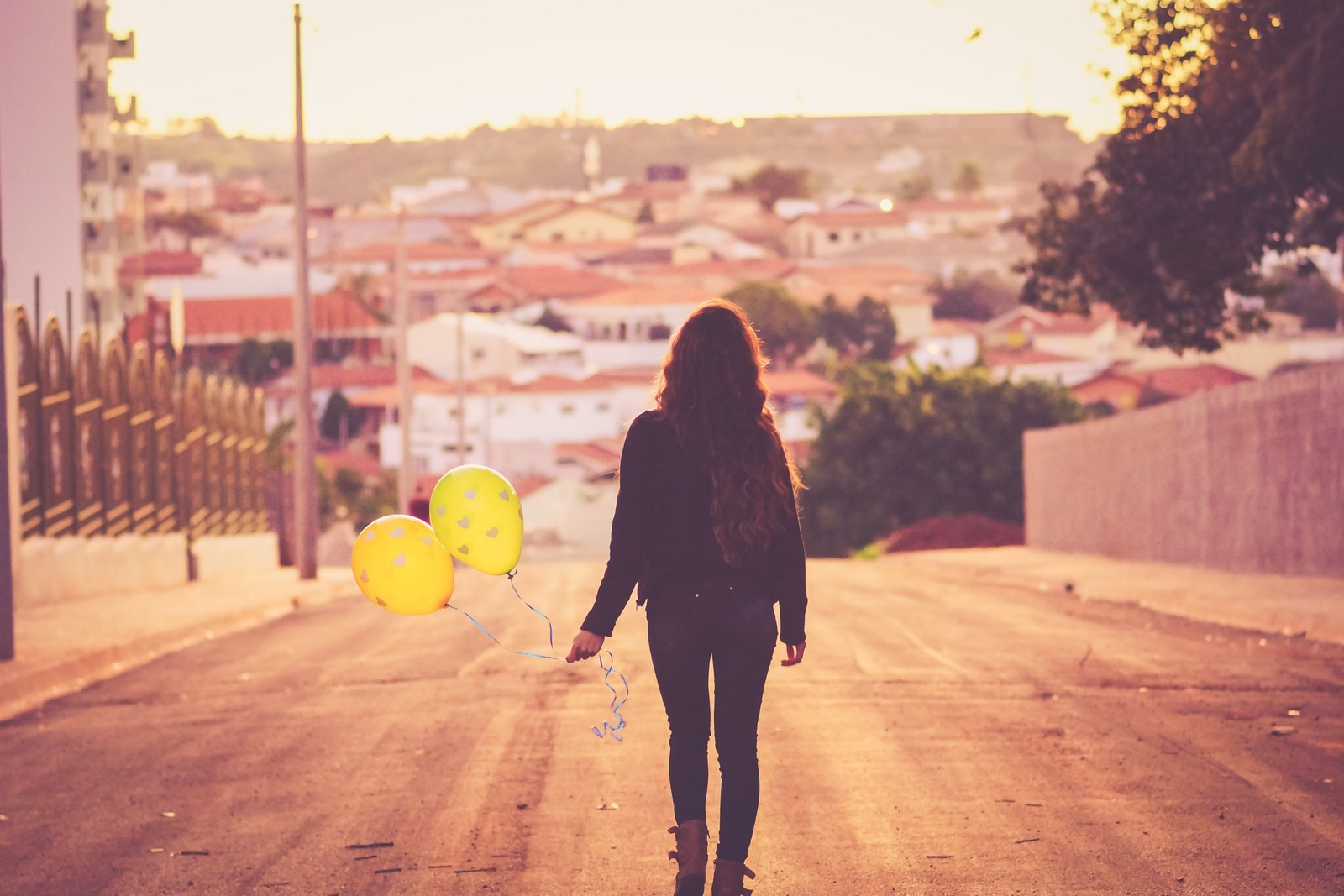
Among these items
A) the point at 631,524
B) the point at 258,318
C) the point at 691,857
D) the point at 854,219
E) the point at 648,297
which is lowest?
the point at 691,857

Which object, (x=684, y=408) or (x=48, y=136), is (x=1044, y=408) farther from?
→ (x=684, y=408)

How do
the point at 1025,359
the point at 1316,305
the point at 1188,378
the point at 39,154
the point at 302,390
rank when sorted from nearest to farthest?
the point at 302,390 → the point at 39,154 → the point at 1188,378 → the point at 1025,359 → the point at 1316,305

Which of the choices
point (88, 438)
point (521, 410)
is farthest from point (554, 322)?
point (88, 438)

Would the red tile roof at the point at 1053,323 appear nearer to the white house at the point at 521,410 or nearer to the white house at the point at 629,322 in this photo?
the white house at the point at 629,322

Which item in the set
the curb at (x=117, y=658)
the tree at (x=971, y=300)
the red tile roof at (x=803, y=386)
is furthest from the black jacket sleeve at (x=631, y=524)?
the tree at (x=971, y=300)

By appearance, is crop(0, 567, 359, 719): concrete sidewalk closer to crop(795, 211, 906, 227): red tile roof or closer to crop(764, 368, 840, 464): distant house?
crop(764, 368, 840, 464): distant house

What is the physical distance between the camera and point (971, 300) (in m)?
153

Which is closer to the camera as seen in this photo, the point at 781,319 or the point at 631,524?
the point at 631,524

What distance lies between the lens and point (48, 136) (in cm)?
3709

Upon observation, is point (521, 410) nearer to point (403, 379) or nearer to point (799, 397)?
point (799, 397)

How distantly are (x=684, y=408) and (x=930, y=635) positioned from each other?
10.5 metres

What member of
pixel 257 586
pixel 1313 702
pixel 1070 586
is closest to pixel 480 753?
pixel 1313 702

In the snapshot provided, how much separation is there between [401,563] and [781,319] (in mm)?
111815

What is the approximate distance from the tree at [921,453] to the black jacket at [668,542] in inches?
1957
